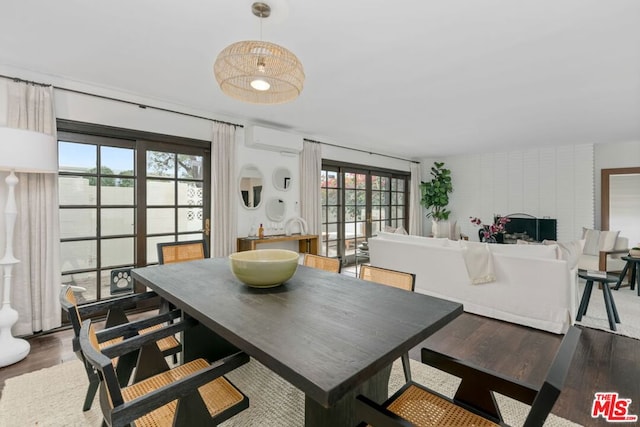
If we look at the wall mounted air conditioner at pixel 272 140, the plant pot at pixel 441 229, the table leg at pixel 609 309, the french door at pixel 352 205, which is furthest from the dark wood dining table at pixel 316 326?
the plant pot at pixel 441 229

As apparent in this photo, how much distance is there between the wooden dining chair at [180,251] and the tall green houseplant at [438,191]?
6021 millimetres

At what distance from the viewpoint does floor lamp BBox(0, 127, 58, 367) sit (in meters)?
2.28

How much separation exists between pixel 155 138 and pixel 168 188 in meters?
0.59

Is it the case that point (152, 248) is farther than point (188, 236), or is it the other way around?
point (188, 236)

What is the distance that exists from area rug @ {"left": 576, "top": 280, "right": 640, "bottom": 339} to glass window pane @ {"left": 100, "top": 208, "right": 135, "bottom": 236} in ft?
16.1

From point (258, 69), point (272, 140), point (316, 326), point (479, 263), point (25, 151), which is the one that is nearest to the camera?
point (316, 326)

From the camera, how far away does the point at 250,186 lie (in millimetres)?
4441

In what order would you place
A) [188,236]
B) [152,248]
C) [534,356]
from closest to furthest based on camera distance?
[534,356]
[152,248]
[188,236]

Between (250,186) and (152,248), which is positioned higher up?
(250,186)

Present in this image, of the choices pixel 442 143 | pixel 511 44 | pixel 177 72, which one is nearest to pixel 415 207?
pixel 442 143

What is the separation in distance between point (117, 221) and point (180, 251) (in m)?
1.11

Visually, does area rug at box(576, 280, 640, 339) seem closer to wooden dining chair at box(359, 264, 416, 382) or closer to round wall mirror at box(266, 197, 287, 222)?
wooden dining chair at box(359, 264, 416, 382)
